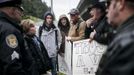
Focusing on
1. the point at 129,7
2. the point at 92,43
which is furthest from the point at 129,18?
the point at 92,43

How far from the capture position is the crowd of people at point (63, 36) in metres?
2.17

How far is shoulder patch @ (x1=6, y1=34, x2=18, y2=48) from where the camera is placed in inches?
207

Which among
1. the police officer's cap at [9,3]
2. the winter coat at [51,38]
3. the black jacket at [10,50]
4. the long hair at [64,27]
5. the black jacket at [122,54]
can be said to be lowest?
the black jacket at [122,54]

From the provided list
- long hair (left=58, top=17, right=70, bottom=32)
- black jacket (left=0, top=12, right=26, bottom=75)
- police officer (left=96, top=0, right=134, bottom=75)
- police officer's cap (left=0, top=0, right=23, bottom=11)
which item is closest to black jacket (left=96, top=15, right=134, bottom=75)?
police officer (left=96, top=0, right=134, bottom=75)

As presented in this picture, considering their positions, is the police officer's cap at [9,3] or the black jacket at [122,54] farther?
the police officer's cap at [9,3]

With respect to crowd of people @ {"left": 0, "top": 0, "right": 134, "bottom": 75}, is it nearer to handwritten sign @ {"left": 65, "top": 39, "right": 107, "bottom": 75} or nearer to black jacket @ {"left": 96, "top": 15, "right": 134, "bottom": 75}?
black jacket @ {"left": 96, "top": 15, "right": 134, "bottom": 75}

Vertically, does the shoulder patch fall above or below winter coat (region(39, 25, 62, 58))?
below

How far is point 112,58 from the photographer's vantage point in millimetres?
2193

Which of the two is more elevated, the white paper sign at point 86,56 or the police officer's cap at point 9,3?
the police officer's cap at point 9,3

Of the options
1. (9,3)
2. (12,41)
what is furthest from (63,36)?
(12,41)

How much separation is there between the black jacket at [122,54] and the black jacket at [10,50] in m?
3.06

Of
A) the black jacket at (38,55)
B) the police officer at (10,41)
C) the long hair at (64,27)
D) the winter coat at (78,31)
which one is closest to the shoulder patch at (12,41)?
the police officer at (10,41)

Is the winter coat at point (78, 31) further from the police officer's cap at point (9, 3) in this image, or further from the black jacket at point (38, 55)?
the police officer's cap at point (9, 3)

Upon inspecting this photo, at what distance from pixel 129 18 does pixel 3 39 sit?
122 inches
